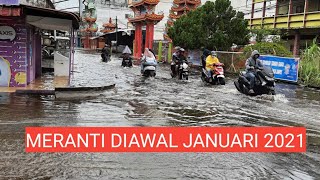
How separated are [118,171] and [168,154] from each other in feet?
3.31

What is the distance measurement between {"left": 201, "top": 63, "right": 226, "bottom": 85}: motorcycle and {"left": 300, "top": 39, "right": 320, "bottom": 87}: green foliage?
4448 mm

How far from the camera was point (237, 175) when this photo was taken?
4.60 m

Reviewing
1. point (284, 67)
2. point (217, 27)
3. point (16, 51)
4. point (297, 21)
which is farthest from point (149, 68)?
point (297, 21)

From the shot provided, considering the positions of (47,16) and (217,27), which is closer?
(47,16)

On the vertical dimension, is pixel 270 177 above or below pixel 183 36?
below

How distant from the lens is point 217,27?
26875mm

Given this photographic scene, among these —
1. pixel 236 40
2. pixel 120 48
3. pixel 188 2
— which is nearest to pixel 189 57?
pixel 236 40

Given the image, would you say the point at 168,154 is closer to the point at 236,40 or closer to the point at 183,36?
the point at 236,40

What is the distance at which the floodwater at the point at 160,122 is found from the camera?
462 cm

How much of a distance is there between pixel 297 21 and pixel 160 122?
80.8ft

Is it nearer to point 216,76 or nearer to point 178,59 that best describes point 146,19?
point 178,59

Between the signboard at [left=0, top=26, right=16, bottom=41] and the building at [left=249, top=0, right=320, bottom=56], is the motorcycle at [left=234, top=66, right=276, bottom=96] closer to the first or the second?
the signboard at [left=0, top=26, right=16, bottom=41]

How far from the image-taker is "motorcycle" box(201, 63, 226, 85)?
49.0 feet

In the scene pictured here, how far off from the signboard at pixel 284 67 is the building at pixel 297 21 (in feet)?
30.6
